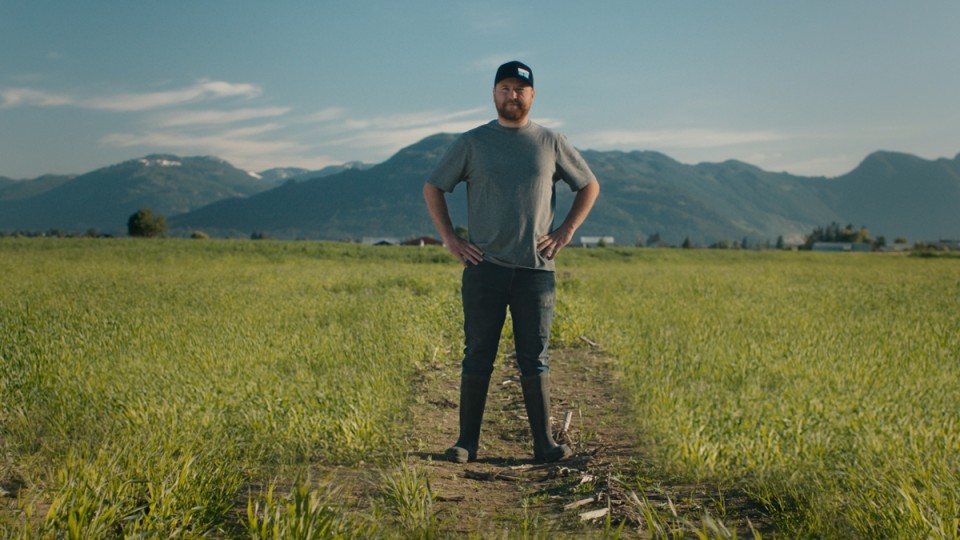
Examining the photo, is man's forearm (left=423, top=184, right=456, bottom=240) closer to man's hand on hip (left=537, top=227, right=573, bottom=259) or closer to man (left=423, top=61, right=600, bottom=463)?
man (left=423, top=61, right=600, bottom=463)

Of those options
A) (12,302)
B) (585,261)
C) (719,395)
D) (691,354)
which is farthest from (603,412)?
(585,261)

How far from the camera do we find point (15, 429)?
19.6 feet

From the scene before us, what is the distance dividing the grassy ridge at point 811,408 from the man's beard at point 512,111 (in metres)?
2.86

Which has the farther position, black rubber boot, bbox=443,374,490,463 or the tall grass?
black rubber boot, bbox=443,374,490,463

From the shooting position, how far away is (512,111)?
5.29m

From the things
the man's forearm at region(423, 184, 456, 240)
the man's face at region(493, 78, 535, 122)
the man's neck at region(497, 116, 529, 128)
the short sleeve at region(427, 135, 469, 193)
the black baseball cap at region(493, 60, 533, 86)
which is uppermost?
the black baseball cap at region(493, 60, 533, 86)

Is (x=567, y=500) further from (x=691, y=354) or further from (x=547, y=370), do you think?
(x=691, y=354)

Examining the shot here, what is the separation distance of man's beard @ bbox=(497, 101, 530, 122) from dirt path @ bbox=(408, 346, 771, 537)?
2727 millimetres

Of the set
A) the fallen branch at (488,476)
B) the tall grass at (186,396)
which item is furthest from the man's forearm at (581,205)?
the tall grass at (186,396)

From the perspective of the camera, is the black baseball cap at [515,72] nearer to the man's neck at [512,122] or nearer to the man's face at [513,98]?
the man's face at [513,98]

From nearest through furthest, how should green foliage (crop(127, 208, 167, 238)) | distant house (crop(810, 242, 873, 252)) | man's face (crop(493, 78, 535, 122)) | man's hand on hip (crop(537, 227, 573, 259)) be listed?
man's face (crop(493, 78, 535, 122)) < man's hand on hip (crop(537, 227, 573, 259)) < green foliage (crop(127, 208, 167, 238)) < distant house (crop(810, 242, 873, 252))

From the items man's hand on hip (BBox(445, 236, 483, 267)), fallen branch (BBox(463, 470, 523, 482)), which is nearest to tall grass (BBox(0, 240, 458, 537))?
fallen branch (BBox(463, 470, 523, 482))

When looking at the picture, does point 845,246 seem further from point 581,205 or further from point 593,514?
point 593,514

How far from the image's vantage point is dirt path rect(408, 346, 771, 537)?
13.3 ft
